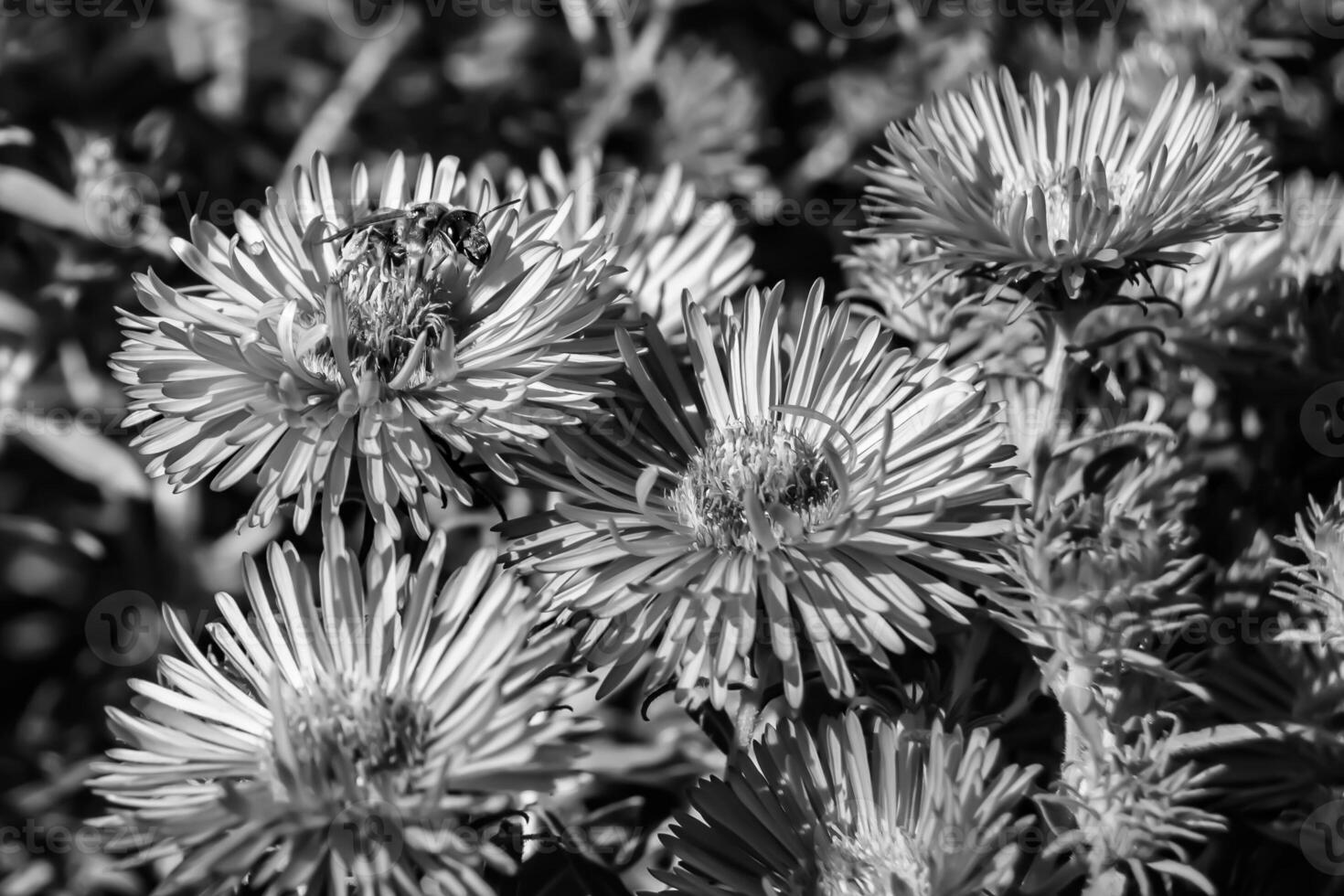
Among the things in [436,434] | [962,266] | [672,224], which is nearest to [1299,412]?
[962,266]

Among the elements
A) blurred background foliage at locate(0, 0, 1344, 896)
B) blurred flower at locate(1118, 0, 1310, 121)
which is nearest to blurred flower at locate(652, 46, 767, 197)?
blurred background foliage at locate(0, 0, 1344, 896)

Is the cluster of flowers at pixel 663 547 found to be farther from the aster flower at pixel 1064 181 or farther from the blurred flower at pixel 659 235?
the blurred flower at pixel 659 235

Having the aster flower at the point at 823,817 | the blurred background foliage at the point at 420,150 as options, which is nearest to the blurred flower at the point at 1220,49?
the blurred background foliage at the point at 420,150

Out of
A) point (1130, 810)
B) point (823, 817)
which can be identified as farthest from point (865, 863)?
point (1130, 810)

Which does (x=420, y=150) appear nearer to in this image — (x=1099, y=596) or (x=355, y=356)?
(x=355, y=356)

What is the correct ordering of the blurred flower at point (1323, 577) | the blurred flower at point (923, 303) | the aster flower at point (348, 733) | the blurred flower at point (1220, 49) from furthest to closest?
the blurred flower at point (1220, 49)
the blurred flower at point (923, 303)
the blurred flower at point (1323, 577)
the aster flower at point (348, 733)

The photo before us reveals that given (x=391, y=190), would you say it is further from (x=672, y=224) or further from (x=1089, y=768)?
(x=1089, y=768)
